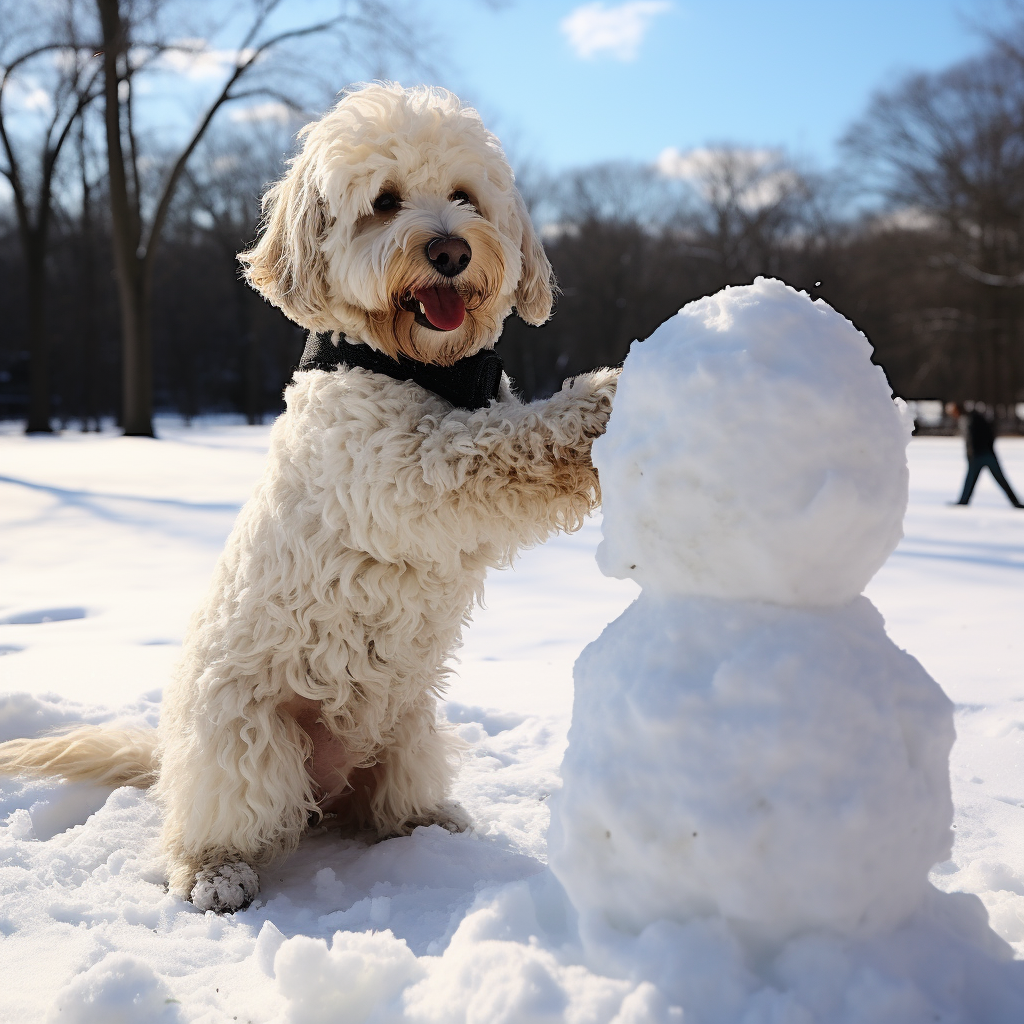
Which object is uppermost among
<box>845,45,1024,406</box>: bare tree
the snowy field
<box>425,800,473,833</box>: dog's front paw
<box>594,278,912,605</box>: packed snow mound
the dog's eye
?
<box>845,45,1024,406</box>: bare tree

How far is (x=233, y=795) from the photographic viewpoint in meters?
2.57

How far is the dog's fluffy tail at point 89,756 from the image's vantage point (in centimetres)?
299

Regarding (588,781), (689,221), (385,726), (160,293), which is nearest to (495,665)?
(385,726)

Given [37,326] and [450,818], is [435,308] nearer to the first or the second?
[450,818]

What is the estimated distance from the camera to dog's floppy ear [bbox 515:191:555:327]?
3.15 metres

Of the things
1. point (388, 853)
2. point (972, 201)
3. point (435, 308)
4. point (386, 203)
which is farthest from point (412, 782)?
point (972, 201)

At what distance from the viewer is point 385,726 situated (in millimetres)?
2846

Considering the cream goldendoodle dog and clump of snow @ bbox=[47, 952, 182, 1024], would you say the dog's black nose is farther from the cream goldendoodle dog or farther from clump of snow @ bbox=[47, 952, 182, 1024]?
clump of snow @ bbox=[47, 952, 182, 1024]

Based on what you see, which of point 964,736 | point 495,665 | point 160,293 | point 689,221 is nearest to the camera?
point 964,736

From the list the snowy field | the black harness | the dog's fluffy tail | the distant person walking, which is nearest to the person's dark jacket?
the distant person walking

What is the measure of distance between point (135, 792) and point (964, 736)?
9.78ft

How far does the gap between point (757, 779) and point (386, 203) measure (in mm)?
2143

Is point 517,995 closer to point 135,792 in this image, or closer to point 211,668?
point 211,668

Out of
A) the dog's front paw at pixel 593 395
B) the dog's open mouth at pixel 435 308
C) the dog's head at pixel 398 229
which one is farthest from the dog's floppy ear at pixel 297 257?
the dog's front paw at pixel 593 395
